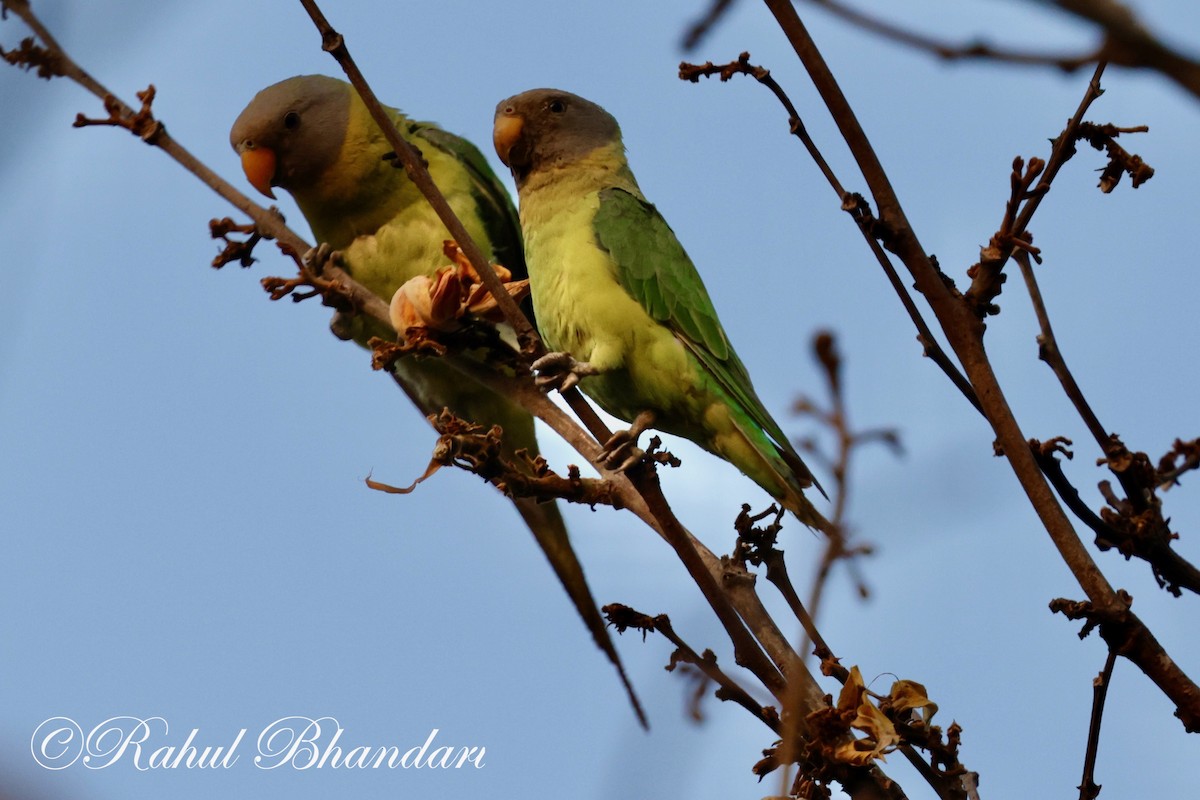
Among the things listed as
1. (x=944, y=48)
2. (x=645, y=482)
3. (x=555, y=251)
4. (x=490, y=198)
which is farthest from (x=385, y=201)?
(x=944, y=48)

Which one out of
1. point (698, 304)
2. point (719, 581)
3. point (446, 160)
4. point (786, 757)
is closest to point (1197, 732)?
point (719, 581)

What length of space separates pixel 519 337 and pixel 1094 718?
4.18 feet

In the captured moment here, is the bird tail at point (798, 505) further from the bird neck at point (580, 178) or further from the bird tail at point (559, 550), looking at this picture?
the bird neck at point (580, 178)

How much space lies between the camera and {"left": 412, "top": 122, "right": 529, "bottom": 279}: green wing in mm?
4637

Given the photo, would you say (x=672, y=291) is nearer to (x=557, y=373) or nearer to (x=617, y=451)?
(x=557, y=373)

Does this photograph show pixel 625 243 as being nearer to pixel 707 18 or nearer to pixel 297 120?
pixel 297 120

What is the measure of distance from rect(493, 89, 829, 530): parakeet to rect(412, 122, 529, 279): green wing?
71 cm

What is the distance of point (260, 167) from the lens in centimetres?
455

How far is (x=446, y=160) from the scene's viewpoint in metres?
4.59

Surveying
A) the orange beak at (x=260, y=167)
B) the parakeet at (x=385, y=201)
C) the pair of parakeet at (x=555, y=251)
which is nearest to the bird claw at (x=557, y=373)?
the pair of parakeet at (x=555, y=251)

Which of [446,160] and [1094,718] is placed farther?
[446,160]

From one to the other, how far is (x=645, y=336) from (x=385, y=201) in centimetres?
140

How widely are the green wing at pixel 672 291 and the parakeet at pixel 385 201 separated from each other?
0.83m

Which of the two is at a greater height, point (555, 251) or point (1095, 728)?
point (555, 251)
